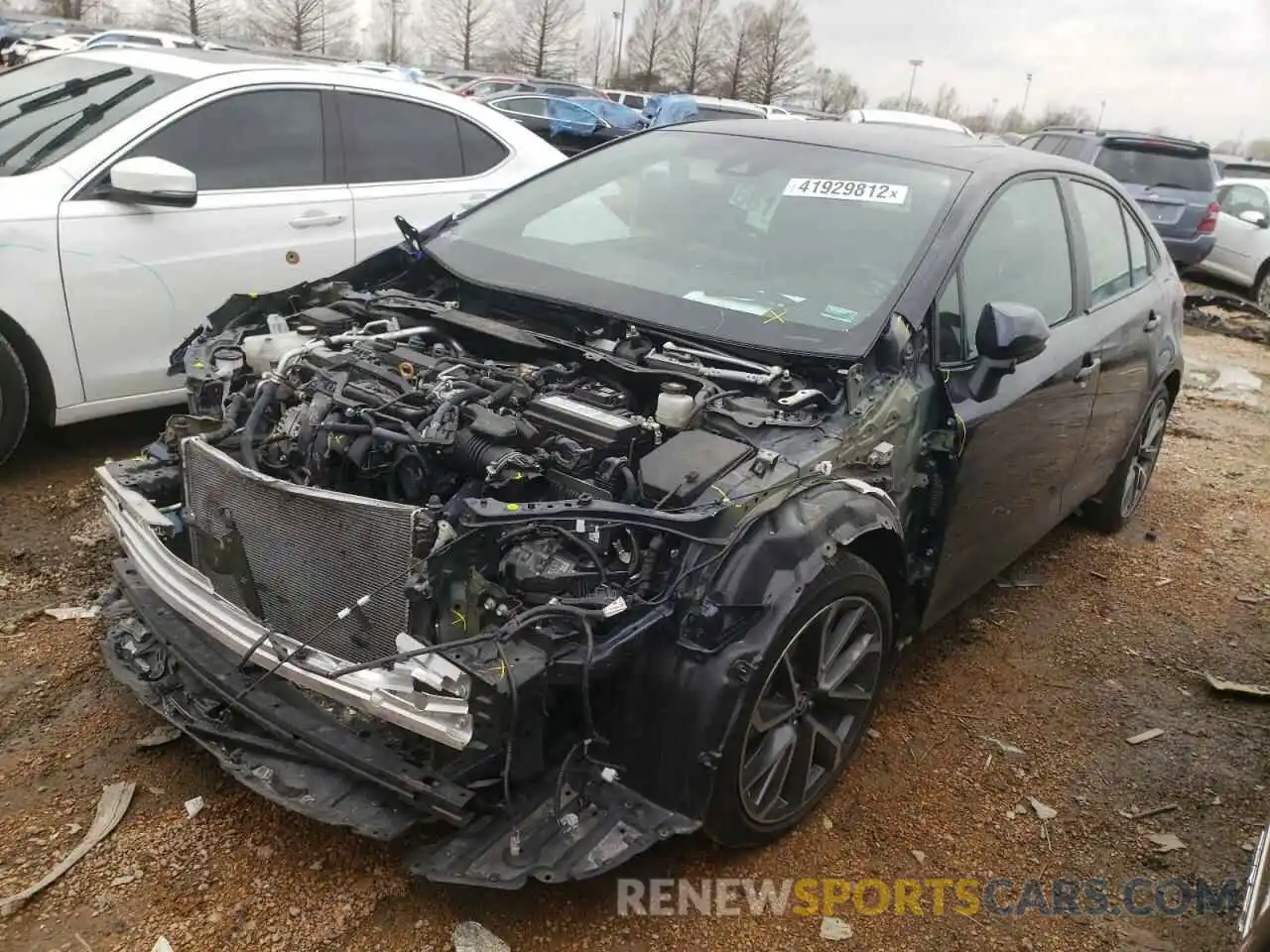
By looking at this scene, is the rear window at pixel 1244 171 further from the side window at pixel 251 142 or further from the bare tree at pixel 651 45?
the bare tree at pixel 651 45

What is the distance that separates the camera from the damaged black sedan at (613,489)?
2.27 meters

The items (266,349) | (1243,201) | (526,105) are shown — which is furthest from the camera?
(526,105)

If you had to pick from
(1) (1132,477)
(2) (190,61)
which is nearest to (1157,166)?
(1) (1132,477)

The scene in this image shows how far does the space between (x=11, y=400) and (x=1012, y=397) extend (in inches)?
156

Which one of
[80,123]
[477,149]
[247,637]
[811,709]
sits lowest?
[811,709]

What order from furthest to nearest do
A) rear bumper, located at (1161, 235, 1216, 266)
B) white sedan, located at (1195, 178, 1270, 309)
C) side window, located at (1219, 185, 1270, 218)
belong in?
side window, located at (1219, 185, 1270, 218)
white sedan, located at (1195, 178, 1270, 309)
rear bumper, located at (1161, 235, 1216, 266)

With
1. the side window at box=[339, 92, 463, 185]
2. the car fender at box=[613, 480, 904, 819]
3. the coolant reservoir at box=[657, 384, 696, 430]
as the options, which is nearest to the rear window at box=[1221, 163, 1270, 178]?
the side window at box=[339, 92, 463, 185]

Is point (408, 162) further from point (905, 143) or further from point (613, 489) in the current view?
point (613, 489)

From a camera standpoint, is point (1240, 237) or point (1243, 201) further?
point (1243, 201)

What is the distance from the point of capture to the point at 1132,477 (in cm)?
504

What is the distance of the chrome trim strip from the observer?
215cm

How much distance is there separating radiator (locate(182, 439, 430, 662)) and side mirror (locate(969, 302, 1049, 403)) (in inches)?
69.5

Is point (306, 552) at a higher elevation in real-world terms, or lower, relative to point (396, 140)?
lower

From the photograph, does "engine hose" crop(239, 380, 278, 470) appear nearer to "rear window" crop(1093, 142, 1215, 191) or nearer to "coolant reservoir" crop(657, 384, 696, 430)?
"coolant reservoir" crop(657, 384, 696, 430)
